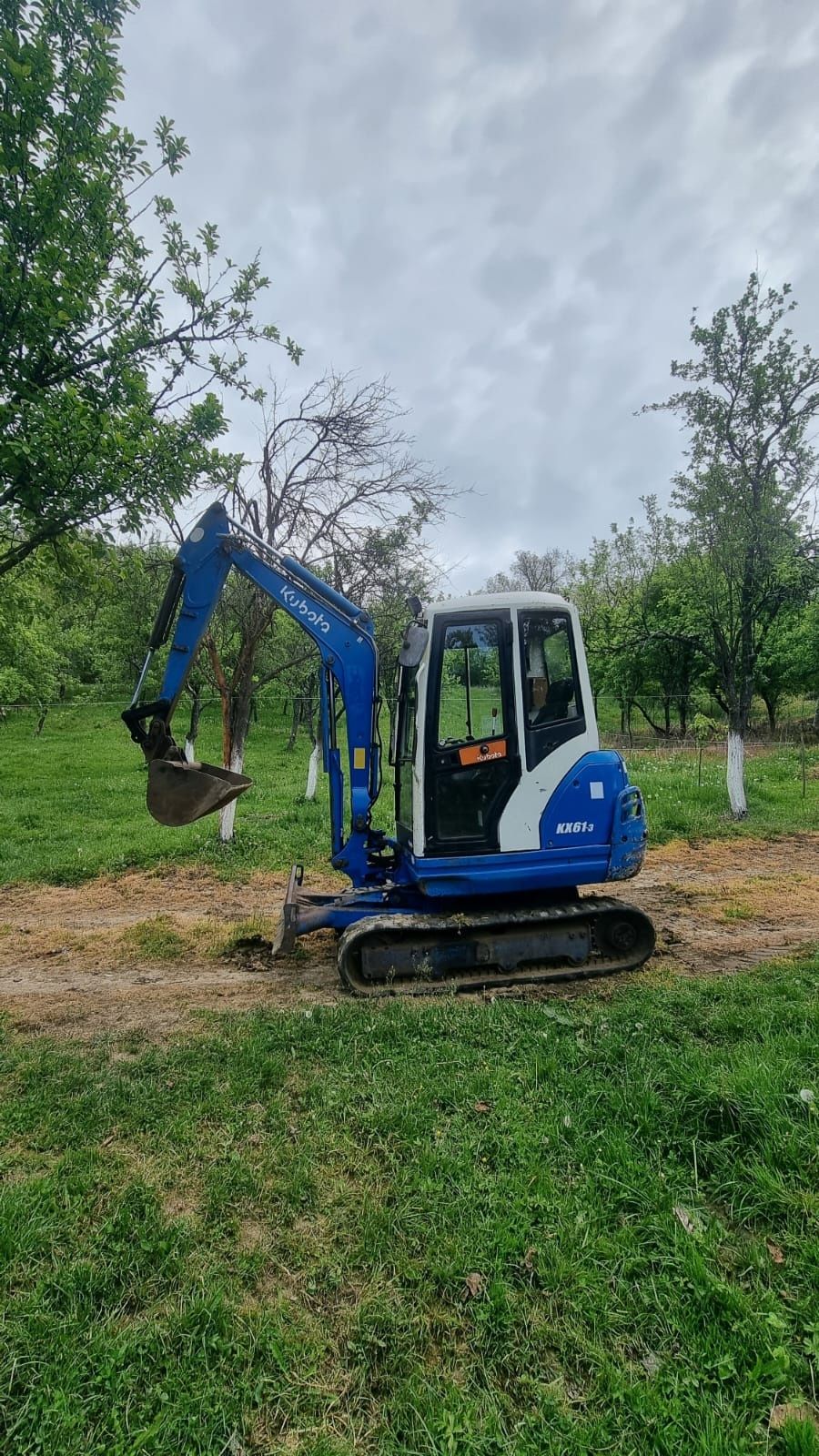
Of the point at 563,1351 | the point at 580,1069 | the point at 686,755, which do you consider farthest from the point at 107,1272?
the point at 686,755

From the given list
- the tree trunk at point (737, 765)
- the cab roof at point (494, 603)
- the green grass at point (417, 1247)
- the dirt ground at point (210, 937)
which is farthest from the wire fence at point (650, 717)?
the green grass at point (417, 1247)

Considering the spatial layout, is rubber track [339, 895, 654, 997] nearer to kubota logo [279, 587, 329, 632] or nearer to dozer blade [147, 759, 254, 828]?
dozer blade [147, 759, 254, 828]

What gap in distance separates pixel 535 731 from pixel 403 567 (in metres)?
6.50

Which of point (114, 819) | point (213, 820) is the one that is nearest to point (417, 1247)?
point (213, 820)

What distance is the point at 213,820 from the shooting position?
472 inches

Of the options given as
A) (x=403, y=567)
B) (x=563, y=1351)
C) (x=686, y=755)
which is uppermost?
(x=403, y=567)

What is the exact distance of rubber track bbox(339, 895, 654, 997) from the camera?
4.93m

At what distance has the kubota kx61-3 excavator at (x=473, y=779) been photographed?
198 inches

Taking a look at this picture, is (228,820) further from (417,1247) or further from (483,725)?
(417,1247)

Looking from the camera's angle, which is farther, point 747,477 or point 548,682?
point 747,477

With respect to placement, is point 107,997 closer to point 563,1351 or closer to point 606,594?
point 563,1351

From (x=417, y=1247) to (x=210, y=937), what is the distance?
447 cm

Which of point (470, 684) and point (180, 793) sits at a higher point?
point (470, 684)

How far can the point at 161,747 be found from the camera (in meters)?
5.12
